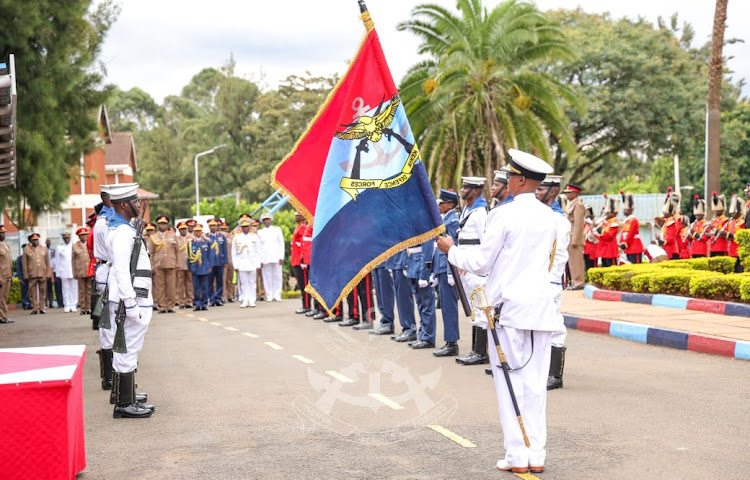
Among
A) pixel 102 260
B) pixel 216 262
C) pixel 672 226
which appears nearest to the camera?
pixel 102 260

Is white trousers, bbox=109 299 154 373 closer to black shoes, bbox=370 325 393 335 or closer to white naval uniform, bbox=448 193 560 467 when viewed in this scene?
white naval uniform, bbox=448 193 560 467

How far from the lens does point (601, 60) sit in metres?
36.6

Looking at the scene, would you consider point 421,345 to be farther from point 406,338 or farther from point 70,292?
point 70,292

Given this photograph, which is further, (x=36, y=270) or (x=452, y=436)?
(x=36, y=270)

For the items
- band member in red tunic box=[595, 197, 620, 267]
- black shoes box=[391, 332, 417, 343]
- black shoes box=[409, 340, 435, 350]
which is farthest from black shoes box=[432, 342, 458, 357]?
band member in red tunic box=[595, 197, 620, 267]

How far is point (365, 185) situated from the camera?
7219 millimetres

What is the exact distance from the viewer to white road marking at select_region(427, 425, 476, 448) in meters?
6.90

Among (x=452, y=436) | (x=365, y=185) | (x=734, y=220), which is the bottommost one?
(x=452, y=436)

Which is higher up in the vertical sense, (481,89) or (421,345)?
(481,89)

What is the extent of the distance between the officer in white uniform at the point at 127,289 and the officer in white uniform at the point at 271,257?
15421mm

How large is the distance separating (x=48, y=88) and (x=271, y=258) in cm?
673

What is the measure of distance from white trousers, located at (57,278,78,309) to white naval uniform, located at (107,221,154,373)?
18.5 meters

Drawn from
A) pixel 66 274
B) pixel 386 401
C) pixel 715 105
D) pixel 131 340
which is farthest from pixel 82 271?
pixel 386 401

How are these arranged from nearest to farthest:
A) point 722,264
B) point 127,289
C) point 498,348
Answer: point 498,348 → point 127,289 → point 722,264
